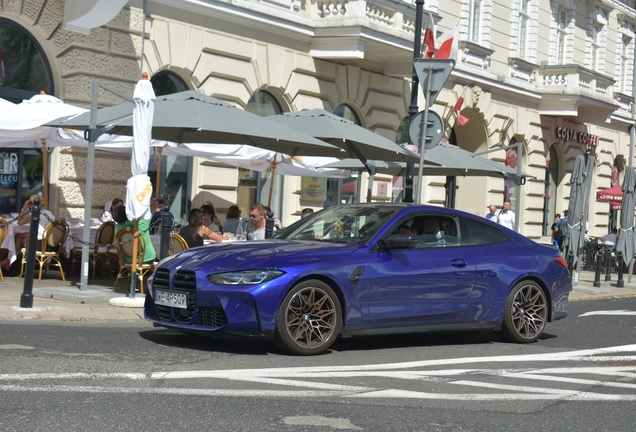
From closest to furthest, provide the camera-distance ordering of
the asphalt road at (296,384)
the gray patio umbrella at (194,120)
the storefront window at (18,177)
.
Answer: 1. the asphalt road at (296,384)
2. the gray patio umbrella at (194,120)
3. the storefront window at (18,177)

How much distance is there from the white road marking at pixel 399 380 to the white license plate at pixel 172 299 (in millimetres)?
1206

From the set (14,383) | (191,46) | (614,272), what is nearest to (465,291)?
(14,383)

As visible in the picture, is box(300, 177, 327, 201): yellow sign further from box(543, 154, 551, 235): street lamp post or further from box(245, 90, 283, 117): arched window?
box(543, 154, 551, 235): street lamp post

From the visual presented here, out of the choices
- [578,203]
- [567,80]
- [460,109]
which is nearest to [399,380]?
[578,203]

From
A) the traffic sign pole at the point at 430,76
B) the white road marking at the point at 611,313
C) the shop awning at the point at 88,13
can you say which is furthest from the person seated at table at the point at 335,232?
the shop awning at the point at 88,13

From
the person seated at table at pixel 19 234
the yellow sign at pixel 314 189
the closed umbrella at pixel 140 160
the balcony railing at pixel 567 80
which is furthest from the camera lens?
the balcony railing at pixel 567 80

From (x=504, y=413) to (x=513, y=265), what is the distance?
3.90m

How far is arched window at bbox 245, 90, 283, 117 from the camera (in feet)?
69.2

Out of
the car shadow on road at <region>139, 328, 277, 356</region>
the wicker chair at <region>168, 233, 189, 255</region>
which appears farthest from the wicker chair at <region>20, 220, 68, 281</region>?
the car shadow on road at <region>139, 328, 277, 356</region>

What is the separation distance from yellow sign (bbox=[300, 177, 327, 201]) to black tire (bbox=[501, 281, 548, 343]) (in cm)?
1291

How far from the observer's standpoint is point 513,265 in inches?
400

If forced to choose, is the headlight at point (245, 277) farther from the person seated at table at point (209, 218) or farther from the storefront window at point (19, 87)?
the storefront window at point (19, 87)

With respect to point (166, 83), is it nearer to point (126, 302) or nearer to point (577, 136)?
point (126, 302)

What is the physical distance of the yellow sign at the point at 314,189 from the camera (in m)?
23.2
